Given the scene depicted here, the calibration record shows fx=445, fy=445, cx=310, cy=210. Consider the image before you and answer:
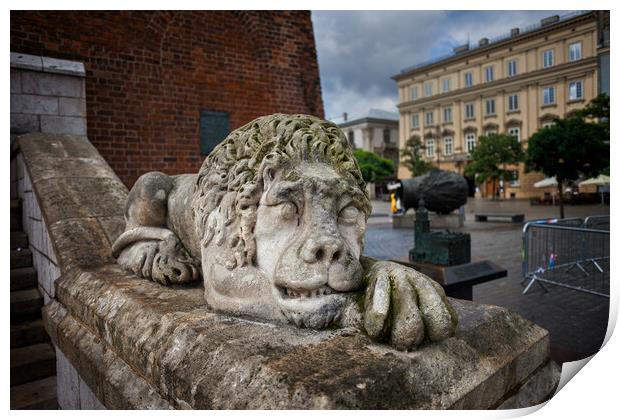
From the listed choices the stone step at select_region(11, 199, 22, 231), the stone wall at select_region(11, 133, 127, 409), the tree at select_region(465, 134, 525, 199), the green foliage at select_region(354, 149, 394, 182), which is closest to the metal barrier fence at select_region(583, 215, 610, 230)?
the stone wall at select_region(11, 133, 127, 409)

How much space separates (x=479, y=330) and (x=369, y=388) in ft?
2.12

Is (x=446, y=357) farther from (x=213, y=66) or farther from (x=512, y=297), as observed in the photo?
(x=213, y=66)

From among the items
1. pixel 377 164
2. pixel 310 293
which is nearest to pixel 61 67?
pixel 310 293

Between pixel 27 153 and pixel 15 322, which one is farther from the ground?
pixel 27 153

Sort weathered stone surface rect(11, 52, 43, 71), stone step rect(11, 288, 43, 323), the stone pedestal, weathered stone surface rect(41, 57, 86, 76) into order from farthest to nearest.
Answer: the stone pedestal
weathered stone surface rect(41, 57, 86, 76)
weathered stone surface rect(11, 52, 43, 71)
stone step rect(11, 288, 43, 323)

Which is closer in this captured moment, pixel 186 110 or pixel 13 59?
pixel 13 59

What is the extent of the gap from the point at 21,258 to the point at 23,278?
25 cm

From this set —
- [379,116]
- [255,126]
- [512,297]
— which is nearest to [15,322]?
[255,126]

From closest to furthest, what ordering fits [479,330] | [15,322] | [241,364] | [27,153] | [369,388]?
[369,388], [241,364], [479,330], [15,322], [27,153]

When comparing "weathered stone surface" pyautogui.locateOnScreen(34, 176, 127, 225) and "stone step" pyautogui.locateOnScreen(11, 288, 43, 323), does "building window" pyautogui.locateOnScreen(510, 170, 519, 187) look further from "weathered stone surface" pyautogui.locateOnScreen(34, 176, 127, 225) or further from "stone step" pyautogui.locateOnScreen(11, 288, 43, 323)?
"stone step" pyautogui.locateOnScreen(11, 288, 43, 323)

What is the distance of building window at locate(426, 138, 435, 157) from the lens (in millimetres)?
39450

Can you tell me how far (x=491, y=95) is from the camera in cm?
2883

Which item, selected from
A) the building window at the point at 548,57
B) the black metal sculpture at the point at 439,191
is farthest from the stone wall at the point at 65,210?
the building window at the point at 548,57
